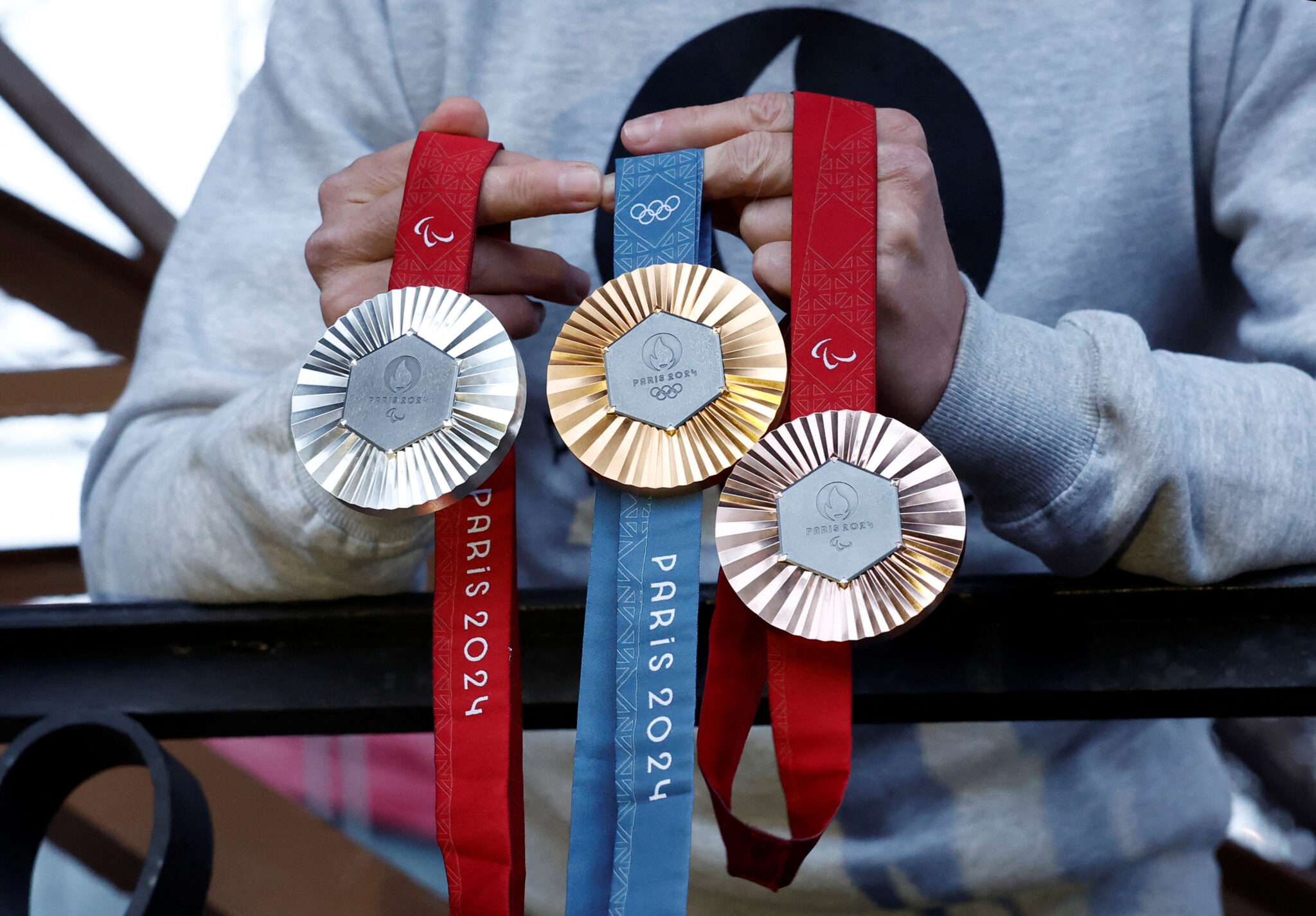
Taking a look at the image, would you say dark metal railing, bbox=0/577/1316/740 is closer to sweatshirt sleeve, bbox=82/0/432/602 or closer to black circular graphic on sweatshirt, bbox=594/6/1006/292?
sweatshirt sleeve, bbox=82/0/432/602

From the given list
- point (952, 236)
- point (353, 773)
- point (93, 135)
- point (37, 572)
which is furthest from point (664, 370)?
point (37, 572)

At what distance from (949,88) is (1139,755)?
59 cm

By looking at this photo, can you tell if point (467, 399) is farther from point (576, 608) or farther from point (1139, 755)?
point (1139, 755)

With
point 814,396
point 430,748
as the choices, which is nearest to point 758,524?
point 814,396

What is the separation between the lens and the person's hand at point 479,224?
0.39 m

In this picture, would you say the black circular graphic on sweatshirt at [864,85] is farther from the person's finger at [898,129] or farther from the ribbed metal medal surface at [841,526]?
the ribbed metal medal surface at [841,526]

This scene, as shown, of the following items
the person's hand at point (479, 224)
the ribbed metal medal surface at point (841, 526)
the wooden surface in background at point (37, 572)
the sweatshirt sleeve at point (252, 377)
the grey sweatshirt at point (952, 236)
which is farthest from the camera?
the wooden surface in background at point (37, 572)

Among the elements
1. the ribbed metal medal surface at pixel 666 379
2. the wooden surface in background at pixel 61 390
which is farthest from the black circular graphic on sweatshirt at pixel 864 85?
the wooden surface in background at pixel 61 390

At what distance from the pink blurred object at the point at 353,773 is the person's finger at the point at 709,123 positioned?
0.80 meters

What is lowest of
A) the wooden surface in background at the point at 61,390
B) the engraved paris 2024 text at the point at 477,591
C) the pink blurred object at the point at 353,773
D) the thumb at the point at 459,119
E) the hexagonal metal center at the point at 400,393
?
the pink blurred object at the point at 353,773

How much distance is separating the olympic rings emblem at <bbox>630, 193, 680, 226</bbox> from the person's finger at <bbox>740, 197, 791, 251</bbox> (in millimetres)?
36

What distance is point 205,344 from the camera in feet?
2.17

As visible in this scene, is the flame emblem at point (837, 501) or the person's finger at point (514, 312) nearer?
the flame emblem at point (837, 501)

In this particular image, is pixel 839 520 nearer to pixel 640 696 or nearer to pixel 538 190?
pixel 640 696
